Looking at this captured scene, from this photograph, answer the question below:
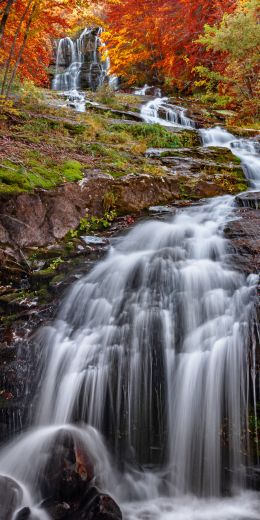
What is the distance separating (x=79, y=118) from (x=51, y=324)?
8.48m

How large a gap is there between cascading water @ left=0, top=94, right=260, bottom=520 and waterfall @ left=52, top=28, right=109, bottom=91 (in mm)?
21647

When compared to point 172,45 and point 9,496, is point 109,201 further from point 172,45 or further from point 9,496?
point 172,45

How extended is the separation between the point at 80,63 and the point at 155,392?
86.3 feet

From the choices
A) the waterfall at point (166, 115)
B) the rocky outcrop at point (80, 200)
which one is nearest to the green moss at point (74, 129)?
the rocky outcrop at point (80, 200)

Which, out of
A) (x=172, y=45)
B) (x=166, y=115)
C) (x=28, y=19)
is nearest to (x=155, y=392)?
(x=28, y=19)

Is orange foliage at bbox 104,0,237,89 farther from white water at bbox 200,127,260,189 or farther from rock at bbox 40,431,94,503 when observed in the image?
rock at bbox 40,431,94,503

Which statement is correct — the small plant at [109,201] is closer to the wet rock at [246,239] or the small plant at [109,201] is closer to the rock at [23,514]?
the wet rock at [246,239]

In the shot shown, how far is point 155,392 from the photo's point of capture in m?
4.14

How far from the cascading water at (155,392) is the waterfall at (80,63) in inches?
852

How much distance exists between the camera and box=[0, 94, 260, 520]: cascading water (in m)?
3.62

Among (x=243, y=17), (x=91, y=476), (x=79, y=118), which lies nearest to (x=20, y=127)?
(x=79, y=118)

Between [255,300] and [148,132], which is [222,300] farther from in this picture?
[148,132]

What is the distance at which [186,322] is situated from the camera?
452 centimetres

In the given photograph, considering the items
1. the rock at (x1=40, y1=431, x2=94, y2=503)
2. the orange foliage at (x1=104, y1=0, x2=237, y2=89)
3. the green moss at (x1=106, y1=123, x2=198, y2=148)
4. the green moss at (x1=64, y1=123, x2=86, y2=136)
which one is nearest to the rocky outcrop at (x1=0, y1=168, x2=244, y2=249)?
the green moss at (x1=106, y1=123, x2=198, y2=148)
